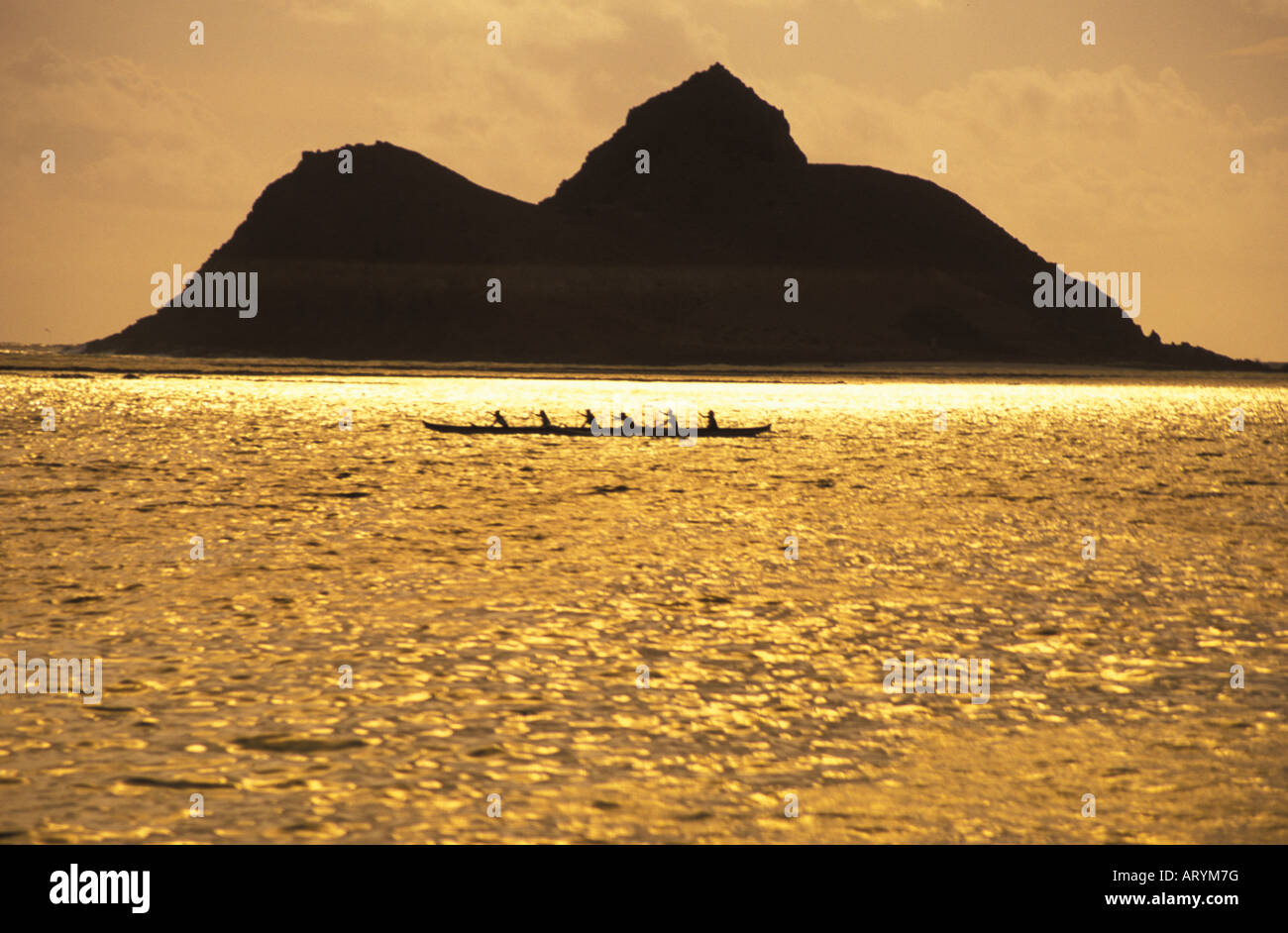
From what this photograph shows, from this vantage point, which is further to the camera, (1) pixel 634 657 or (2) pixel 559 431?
(2) pixel 559 431

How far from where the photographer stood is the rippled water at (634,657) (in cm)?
829

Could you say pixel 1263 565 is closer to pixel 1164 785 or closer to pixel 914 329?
pixel 1164 785

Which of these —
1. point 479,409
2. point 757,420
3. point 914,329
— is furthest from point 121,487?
point 914,329

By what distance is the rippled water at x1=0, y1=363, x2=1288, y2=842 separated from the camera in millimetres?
8289

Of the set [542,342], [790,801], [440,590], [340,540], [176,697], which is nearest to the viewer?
[790,801]

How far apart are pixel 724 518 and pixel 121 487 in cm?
1409

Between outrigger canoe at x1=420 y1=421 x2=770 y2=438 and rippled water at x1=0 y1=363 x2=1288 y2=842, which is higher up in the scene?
outrigger canoe at x1=420 y1=421 x2=770 y2=438

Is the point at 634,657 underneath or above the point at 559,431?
underneath

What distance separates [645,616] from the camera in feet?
47.2

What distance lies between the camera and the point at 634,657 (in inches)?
487

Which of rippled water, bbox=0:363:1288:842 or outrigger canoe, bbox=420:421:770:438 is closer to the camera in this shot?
rippled water, bbox=0:363:1288:842

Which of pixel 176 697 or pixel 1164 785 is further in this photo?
pixel 176 697

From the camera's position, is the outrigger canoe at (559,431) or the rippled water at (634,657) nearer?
the rippled water at (634,657)

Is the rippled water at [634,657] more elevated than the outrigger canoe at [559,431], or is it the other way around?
the outrigger canoe at [559,431]
